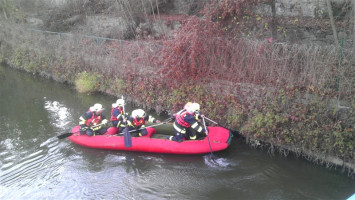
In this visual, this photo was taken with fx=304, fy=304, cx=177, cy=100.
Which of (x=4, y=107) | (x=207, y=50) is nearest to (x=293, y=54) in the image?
(x=207, y=50)

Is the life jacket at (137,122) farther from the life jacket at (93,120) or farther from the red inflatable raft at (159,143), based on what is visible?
the life jacket at (93,120)

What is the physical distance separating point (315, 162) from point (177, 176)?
3.68m

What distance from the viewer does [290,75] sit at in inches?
348

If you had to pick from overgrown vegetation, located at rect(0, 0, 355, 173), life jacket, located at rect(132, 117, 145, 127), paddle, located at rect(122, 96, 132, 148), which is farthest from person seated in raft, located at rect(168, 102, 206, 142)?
overgrown vegetation, located at rect(0, 0, 355, 173)

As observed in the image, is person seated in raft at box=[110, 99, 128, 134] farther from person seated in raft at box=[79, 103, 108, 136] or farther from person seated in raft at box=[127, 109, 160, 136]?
person seated in raft at box=[79, 103, 108, 136]

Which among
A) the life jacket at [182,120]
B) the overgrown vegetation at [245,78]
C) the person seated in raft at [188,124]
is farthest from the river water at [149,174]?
the life jacket at [182,120]

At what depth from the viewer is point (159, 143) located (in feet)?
28.5

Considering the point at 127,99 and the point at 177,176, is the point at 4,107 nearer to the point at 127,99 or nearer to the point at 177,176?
the point at 127,99

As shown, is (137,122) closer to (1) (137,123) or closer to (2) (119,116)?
(1) (137,123)

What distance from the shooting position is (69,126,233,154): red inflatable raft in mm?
8523

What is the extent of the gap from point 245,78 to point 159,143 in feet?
11.6

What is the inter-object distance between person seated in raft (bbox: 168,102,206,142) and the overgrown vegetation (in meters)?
1.38

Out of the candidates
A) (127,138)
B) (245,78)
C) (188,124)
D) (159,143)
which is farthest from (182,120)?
(245,78)

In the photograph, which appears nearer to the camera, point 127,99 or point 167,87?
point 167,87
